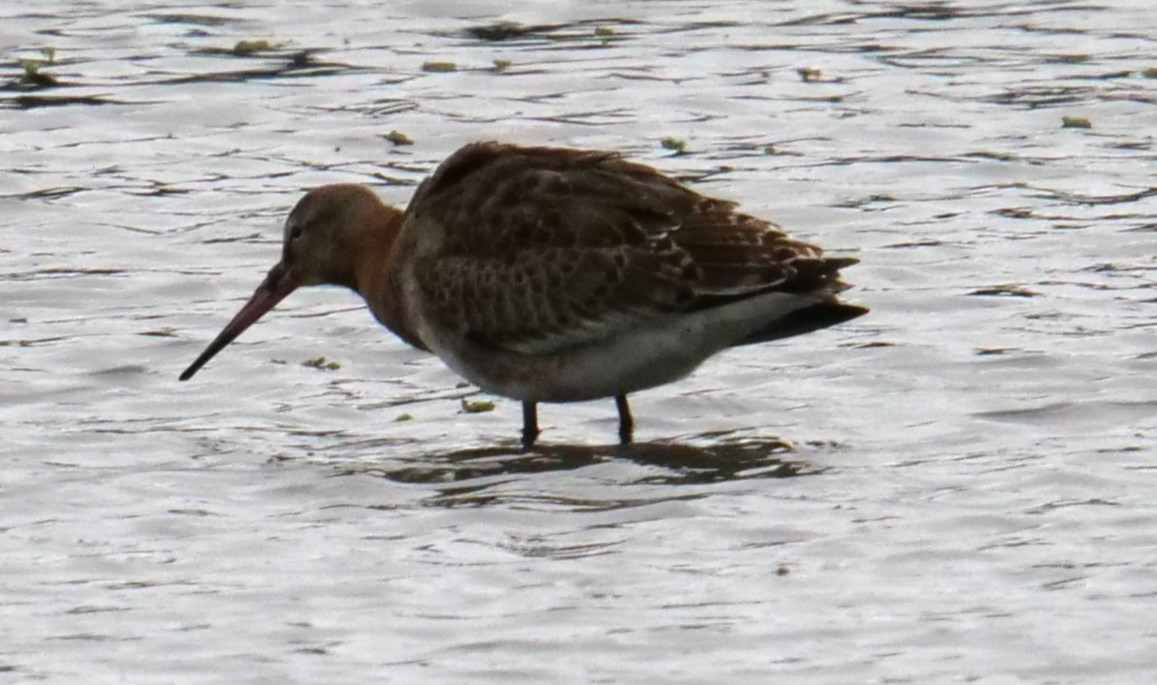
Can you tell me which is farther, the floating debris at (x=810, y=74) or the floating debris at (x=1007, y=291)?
the floating debris at (x=810, y=74)

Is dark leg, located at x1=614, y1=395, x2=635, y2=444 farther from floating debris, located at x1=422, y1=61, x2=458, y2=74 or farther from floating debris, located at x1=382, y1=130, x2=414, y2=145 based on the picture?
floating debris, located at x1=422, y1=61, x2=458, y2=74

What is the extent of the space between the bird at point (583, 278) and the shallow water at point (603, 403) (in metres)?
0.36

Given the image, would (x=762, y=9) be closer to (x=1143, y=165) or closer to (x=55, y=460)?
(x=1143, y=165)

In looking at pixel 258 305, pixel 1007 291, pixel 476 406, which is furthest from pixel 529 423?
pixel 1007 291

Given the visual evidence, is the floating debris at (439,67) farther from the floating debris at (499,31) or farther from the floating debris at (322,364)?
the floating debris at (322,364)

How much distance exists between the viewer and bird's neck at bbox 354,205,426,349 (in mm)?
11023

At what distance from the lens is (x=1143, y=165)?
1456 cm

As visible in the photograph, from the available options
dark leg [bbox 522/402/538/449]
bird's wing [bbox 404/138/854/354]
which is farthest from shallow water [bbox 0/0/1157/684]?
bird's wing [bbox 404/138/854/354]

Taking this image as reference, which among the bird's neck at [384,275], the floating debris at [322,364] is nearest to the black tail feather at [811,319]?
the bird's neck at [384,275]

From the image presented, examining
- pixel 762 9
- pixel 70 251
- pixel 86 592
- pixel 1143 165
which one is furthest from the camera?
pixel 762 9

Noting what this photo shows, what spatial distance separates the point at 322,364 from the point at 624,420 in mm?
1730

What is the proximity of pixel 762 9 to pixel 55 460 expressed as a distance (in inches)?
393

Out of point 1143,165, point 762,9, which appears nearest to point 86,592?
point 1143,165

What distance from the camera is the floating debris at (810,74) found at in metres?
16.8
